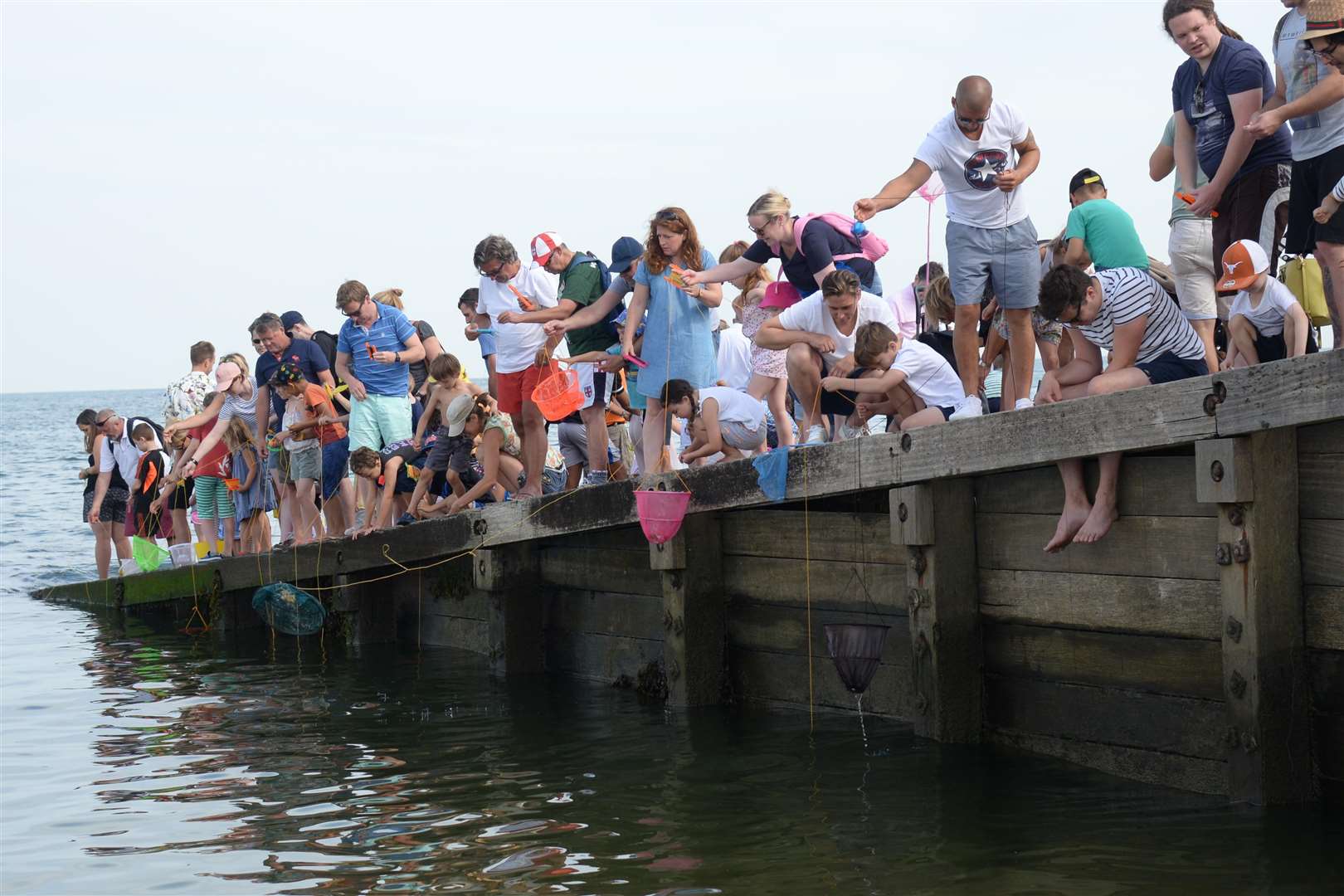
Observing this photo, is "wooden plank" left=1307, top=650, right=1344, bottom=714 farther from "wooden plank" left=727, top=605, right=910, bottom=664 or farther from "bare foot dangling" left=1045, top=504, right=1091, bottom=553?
"wooden plank" left=727, top=605, right=910, bottom=664

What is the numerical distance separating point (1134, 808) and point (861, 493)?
2319 mm

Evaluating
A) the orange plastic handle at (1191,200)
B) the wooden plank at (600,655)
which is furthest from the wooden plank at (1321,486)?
the wooden plank at (600,655)

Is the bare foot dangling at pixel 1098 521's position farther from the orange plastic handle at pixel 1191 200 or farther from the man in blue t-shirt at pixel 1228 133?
the orange plastic handle at pixel 1191 200

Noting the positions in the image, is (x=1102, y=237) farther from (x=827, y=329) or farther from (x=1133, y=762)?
(x=1133, y=762)

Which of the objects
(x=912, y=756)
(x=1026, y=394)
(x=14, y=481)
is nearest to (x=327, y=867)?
(x=912, y=756)

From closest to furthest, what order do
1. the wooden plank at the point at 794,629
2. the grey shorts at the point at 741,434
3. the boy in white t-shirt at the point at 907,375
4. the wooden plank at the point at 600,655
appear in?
the wooden plank at the point at 794,629 < the boy in white t-shirt at the point at 907,375 < the grey shorts at the point at 741,434 < the wooden plank at the point at 600,655

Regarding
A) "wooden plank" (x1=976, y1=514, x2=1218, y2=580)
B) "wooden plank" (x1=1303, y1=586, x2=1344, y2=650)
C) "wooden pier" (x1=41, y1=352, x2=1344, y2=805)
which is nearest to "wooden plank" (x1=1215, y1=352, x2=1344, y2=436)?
"wooden pier" (x1=41, y1=352, x2=1344, y2=805)

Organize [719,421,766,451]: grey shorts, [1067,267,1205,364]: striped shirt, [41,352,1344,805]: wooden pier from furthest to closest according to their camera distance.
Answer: [719,421,766,451]: grey shorts → [1067,267,1205,364]: striped shirt → [41,352,1344,805]: wooden pier

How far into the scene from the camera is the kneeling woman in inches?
360

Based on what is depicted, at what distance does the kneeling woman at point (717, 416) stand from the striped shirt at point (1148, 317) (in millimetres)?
3034

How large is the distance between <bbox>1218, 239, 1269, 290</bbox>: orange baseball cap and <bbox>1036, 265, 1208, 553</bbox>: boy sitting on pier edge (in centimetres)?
27

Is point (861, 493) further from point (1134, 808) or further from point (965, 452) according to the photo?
point (1134, 808)

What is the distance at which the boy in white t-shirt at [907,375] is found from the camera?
25.3ft

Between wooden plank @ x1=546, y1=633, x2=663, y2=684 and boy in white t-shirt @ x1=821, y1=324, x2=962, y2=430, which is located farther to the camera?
wooden plank @ x1=546, y1=633, x2=663, y2=684
